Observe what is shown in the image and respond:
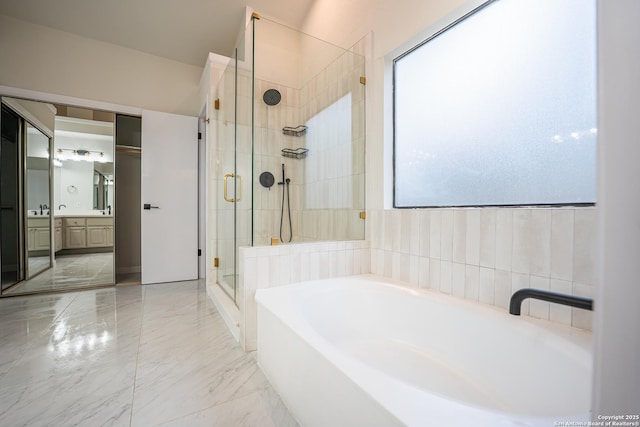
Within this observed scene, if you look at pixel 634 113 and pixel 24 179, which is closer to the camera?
pixel 634 113

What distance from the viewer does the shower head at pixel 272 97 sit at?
7.70ft

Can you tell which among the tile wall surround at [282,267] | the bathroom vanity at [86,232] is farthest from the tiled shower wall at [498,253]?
the bathroom vanity at [86,232]

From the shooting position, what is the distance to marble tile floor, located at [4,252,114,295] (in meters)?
3.01

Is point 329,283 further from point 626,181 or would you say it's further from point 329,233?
point 626,181

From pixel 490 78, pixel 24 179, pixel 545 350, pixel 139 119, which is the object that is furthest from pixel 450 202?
pixel 24 179

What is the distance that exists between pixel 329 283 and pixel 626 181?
1662 mm

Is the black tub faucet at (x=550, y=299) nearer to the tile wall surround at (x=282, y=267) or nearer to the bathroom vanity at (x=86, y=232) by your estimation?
the tile wall surround at (x=282, y=267)

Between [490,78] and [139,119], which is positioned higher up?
[139,119]

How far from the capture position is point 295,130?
98.3 inches

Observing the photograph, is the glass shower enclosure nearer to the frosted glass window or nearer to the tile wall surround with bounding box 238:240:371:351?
the tile wall surround with bounding box 238:240:371:351

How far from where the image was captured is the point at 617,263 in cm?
21

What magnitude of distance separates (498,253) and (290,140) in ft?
5.82

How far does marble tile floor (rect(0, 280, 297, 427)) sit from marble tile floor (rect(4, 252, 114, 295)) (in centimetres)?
61

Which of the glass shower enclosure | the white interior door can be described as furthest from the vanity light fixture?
the glass shower enclosure
